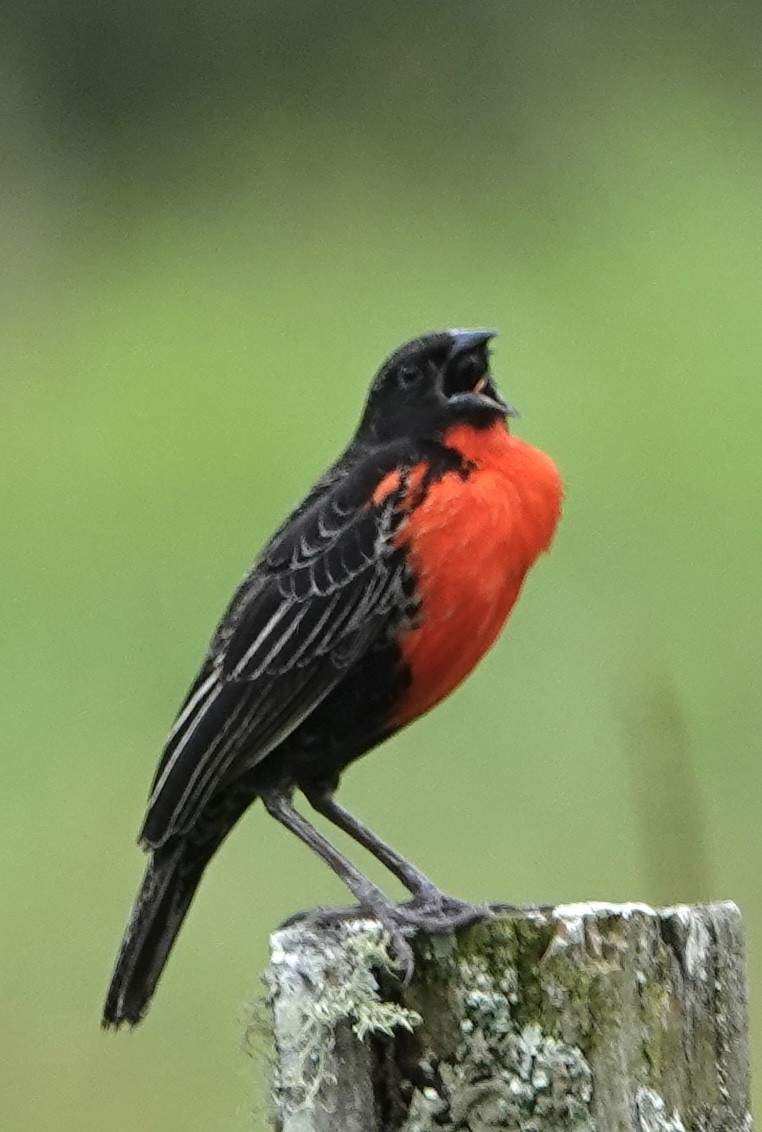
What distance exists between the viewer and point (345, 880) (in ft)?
11.8

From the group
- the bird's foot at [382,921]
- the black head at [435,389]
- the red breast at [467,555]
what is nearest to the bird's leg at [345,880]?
the bird's foot at [382,921]

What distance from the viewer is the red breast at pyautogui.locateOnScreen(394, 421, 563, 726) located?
369cm

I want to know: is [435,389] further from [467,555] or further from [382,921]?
[382,921]

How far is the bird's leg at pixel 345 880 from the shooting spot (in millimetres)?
2875

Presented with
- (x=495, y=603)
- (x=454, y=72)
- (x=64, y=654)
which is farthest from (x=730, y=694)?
(x=454, y=72)

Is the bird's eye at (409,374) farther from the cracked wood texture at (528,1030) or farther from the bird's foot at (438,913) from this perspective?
the cracked wood texture at (528,1030)

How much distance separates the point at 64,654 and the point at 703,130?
4.10m

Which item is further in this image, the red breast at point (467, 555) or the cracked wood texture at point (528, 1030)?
the red breast at point (467, 555)

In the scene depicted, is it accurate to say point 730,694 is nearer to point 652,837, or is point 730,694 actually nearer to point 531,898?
point 531,898

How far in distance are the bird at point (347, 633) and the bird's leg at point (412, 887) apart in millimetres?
11

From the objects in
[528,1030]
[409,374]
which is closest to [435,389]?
[409,374]

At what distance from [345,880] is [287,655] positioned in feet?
1.49

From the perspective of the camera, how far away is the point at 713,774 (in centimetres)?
630

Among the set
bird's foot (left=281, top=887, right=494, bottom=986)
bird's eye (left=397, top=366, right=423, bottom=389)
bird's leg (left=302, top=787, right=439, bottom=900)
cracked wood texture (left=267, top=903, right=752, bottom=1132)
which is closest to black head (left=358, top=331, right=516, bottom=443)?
bird's eye (left=397, top=366, right=423, bottom=389)
